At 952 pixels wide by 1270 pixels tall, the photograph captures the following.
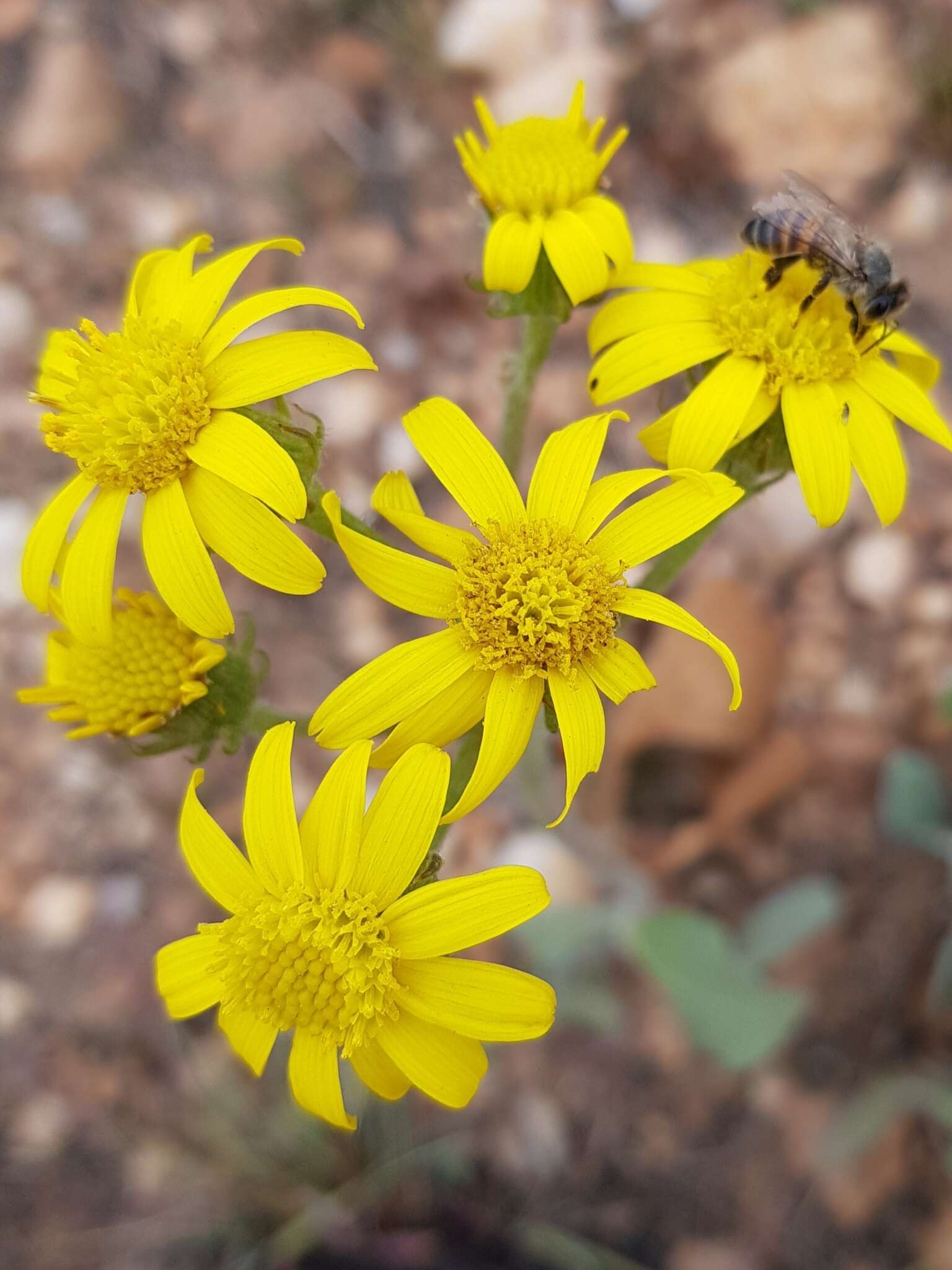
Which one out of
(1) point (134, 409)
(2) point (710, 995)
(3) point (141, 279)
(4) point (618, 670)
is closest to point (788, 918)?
(2) point (710, 995)

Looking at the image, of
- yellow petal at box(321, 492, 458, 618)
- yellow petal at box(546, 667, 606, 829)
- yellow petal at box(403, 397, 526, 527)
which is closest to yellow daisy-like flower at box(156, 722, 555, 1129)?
yellow petal at box(546, 667, 606, 829)

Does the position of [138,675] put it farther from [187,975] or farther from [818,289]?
[818,289]

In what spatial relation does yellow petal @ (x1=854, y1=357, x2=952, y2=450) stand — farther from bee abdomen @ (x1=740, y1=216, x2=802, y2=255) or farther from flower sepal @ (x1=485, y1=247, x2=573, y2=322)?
flower sepal @ (x1=485, y1=247, x2=573, y2=322)

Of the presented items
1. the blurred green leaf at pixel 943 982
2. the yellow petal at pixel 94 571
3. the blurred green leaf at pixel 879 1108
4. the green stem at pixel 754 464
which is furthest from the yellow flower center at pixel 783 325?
the blurred green leaf at pixel 879 1108

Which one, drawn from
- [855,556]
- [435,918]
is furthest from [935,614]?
[435,918]

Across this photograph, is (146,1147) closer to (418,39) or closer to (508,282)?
(508,282)

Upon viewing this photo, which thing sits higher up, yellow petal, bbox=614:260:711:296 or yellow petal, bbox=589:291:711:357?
yellow petal, bbox=614:260:711:296

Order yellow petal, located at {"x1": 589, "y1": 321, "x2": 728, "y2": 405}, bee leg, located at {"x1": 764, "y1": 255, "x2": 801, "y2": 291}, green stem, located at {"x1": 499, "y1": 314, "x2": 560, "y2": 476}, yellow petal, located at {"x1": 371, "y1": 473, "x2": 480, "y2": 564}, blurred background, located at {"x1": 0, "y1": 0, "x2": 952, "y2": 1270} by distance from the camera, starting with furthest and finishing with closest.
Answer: blurred background, located at {"x1": 0, "y1": 0, "x2": 952, "y2": 1270}, green stem, located at {"x1": 499, "y1": 314, "x2": 560, "y2": 476}, bee leg, located at {"x1": 764, "y1": 255, "x2": 801, "y2": 291}, yellow petal, located at {"x1": 589, "y1": 321, "x2": 728, "y2": 405}, yellow petal, located at {"x1": 371, "y1": 473, "x2": 480, "y2": 564}
